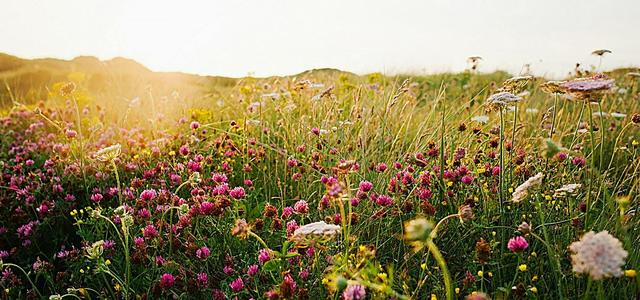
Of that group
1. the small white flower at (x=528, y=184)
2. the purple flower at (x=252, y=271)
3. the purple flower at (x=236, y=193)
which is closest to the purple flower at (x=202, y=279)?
the purple flower at (x=252, y=271)

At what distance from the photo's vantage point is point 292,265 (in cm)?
203

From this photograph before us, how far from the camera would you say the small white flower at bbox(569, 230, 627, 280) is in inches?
43.9

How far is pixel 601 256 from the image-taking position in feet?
3.73

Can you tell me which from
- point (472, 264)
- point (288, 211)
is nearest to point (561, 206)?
point (472, 264)

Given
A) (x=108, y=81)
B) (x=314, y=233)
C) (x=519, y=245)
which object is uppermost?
(x=108, y=81)

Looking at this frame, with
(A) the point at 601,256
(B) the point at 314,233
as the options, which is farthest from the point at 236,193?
(A) the point at 601,256

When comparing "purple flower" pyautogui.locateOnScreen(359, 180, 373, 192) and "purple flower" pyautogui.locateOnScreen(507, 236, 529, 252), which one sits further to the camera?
"purple flower" pyautogui.locateOnScreen(359, 180, 373, 192)

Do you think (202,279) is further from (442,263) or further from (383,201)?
(442,263)

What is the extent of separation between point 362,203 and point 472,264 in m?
0.74

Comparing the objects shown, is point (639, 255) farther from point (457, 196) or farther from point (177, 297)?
point (177, 297)

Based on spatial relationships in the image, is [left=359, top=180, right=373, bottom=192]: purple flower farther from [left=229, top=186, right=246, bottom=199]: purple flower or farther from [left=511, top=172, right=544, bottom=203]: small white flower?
[left=511, top=172, right=544, bottom=203]: small white flower

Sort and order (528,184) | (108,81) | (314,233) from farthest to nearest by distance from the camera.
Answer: (108,81) → (528,184) → (314,233)

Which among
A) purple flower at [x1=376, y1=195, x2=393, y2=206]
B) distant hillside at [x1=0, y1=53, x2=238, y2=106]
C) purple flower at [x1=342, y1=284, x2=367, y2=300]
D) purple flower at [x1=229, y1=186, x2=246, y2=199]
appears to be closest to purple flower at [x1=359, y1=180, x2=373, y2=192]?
purple flower at [x1=376, y1=195, x2=393, y2=206]

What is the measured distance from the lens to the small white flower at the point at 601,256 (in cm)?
112
